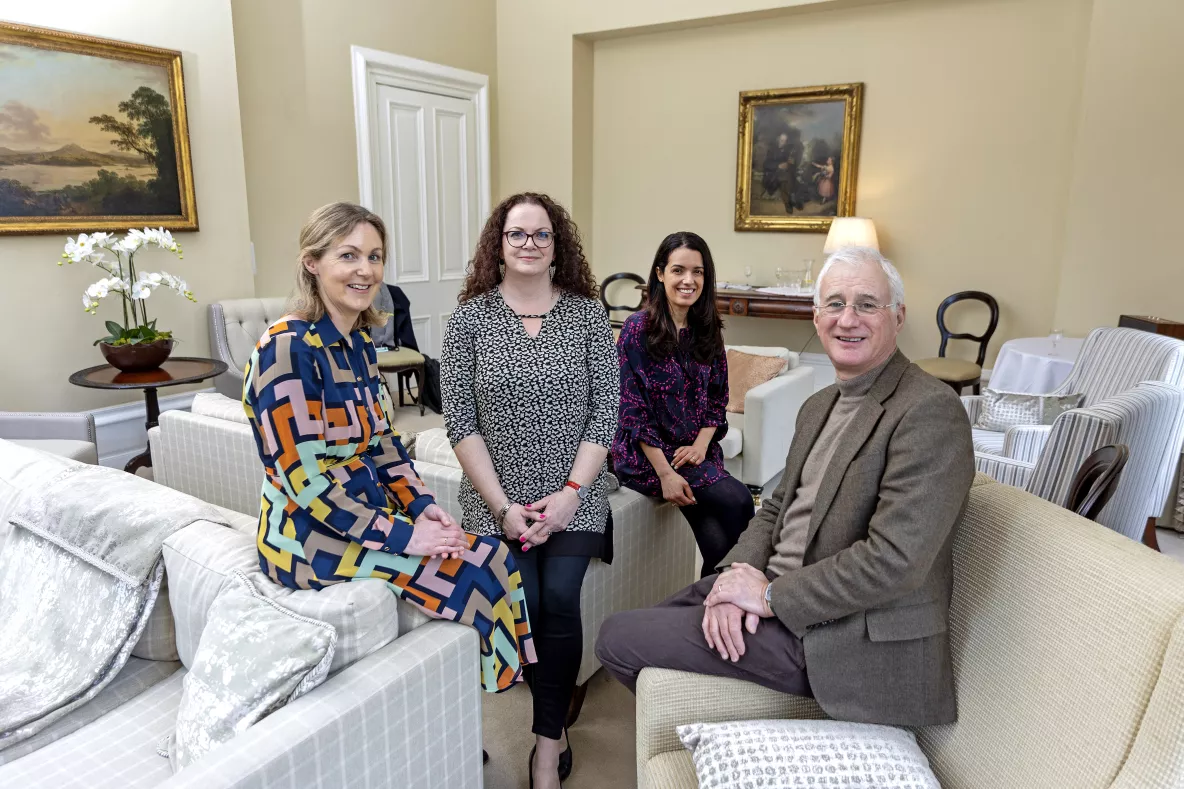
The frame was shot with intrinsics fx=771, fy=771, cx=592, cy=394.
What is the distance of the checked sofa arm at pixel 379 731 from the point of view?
44.3 inches

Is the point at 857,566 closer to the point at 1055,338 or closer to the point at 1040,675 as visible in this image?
the point at 1040,675

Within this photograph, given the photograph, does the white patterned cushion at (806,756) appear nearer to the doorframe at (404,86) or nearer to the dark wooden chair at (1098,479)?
the dark wooden chair at (1098,479)

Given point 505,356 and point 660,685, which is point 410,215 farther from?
point 660,685

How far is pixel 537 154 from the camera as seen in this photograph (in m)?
6.27

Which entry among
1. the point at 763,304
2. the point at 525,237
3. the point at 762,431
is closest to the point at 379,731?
the point at 525,237

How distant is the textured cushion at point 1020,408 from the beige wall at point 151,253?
408 cm

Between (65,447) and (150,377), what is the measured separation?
2.11 ft

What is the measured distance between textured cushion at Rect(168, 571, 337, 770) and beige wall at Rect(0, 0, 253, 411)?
3267 millimetres

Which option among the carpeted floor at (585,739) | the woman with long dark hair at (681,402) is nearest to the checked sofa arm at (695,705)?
the carpeted floor at (585,739)

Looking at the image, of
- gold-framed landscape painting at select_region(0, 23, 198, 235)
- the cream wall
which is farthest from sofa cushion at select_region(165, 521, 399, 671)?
the cream wall

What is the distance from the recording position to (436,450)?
2.42 m

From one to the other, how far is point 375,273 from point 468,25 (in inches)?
201

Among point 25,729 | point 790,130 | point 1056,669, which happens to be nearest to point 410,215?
point 790,130

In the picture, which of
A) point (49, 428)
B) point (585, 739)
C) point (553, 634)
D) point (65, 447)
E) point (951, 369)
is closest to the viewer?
point (553, 634)
